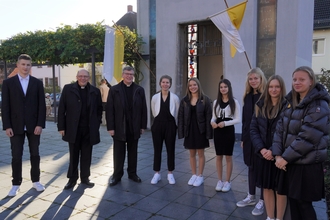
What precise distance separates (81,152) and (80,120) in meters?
0.56

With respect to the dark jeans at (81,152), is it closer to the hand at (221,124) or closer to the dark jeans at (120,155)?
the dark jeans at (120,155)

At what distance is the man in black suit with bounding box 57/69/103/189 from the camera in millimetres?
4497

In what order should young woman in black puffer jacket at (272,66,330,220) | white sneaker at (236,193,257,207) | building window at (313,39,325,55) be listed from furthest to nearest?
1. building window at (313,39,325,55)
2. white sneaker at (236,193,257,207)
3. young woman in black puffer jacket at (272,66,330,220)

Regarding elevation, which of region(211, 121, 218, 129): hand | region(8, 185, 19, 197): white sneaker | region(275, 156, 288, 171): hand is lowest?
region(8, 185, 19, 197): white sneaker

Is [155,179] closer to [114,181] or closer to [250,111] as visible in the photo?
[114,181]

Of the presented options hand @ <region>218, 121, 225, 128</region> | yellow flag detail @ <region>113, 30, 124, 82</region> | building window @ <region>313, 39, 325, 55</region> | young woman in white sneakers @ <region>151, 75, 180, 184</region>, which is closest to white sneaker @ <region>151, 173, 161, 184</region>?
young woman in white sneakers @ <region>151, 75, 180, 184</region>

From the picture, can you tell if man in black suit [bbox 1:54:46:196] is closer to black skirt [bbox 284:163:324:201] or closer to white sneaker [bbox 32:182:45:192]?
white sneaker [bbox 32:182:45:192]

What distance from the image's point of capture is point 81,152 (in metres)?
4.73

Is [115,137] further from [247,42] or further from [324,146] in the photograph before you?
[247,42]

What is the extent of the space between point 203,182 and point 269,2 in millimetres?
5675

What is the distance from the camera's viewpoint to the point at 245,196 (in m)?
4.22

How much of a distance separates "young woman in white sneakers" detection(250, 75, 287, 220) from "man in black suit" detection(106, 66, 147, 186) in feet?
6.93

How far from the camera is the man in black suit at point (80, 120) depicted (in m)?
4.50

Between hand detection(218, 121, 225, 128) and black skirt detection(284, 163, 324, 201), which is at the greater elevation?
hand detection(218, 121, 225, 128)
